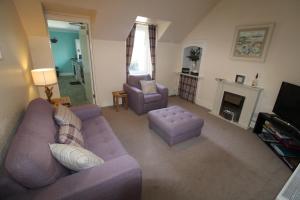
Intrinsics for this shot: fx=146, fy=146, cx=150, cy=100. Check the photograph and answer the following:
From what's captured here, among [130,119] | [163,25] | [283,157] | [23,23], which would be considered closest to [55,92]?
[23,23]

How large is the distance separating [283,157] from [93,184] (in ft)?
8.54

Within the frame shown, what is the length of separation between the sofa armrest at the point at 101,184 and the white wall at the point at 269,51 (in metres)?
2.97

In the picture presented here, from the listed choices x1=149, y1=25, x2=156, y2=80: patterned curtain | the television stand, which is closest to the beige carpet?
the television stand

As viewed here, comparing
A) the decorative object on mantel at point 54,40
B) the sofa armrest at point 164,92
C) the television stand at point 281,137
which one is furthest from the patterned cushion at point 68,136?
the decorative object on mantel at point 54,40

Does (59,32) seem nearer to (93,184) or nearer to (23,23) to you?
(23,23)

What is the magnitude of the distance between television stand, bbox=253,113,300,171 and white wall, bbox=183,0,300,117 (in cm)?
40

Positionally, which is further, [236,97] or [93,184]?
[236,97]

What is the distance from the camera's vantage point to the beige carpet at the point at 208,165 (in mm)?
1638

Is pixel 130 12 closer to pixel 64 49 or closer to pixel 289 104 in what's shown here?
pixel 289 104

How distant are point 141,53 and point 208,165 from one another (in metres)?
3.36

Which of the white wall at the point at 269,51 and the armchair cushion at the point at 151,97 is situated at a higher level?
the white wall at the point at 269,51

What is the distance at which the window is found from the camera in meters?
3.99

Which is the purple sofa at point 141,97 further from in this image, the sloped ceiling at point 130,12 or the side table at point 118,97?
the sloped ceiling at point 130,12

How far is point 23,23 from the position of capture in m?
2.37
